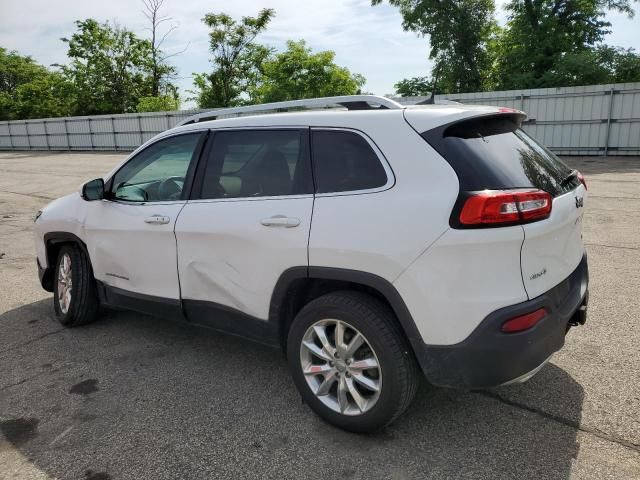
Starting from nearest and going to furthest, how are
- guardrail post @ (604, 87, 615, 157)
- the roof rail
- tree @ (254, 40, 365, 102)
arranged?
the roof rail < guardrail post @ (604, 87, 615, 157) < tree @ (254, 40, 365, 102)

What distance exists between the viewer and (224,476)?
2467 mm

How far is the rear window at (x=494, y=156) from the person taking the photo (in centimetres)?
237

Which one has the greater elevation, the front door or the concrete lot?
the front door

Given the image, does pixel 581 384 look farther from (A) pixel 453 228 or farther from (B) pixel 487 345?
(A) pixel 453 228

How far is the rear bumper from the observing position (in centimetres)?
229

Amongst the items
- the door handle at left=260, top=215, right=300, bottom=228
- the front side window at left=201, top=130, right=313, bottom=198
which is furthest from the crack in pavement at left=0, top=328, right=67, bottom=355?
the door handle at left=260, top=215, right=300, bottom=228

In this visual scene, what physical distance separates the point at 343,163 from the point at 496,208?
0.84 m

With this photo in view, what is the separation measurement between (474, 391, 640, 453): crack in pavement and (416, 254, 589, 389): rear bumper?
0.54 meters

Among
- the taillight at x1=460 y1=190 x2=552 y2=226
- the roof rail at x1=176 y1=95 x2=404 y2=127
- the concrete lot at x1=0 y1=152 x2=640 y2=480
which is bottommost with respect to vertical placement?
the concrete lot at x1=0 y1=152 x2=640 y2=480

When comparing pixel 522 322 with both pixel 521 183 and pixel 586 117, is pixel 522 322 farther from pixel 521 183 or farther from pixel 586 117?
pixel 586 117

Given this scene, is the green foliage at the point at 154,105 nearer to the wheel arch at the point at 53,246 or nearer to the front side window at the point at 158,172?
the wheel arch at the point at 53,246

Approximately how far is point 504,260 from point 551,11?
2698cm

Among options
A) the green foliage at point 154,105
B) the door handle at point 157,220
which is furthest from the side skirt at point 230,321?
the green foliage at point 154,105

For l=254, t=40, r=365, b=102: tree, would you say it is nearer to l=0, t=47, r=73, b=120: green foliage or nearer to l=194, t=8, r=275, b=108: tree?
l=194, t=8, r=275, b=108: tree
